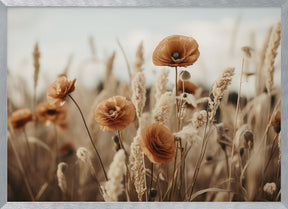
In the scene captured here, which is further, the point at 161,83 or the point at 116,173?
the point at 161,83

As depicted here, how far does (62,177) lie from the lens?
85 cm

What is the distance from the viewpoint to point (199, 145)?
2.82 feet

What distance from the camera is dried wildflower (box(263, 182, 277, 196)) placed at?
0.86 metres

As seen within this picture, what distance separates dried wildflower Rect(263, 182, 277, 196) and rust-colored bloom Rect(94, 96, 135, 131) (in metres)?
0.48

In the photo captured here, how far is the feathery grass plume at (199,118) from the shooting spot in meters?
0.82

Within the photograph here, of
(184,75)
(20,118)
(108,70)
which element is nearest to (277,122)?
(184,75)

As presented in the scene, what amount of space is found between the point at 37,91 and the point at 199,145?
55cm

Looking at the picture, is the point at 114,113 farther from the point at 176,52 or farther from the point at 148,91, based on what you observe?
the point at 176,52

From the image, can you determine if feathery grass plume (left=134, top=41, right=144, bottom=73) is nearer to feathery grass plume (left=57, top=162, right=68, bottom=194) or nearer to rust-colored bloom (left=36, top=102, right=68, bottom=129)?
rust-colored bloom (left=36, top=102, right=68, bottom=129)

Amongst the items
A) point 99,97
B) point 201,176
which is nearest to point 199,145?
point 201,176

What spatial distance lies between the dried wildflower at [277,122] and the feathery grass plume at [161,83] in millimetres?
367

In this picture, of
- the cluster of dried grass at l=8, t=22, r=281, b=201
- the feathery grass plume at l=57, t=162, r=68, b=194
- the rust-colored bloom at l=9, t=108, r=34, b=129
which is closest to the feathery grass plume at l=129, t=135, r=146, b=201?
the cluster of dried grass at l=8, t=22, r=281, b=201

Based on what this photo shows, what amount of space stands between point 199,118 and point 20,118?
1.89ft

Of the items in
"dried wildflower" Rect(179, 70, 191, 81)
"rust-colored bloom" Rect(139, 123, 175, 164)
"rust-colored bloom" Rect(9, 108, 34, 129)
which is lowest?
"rust-colored bloom" Rect(139, 123, 175, 164)
